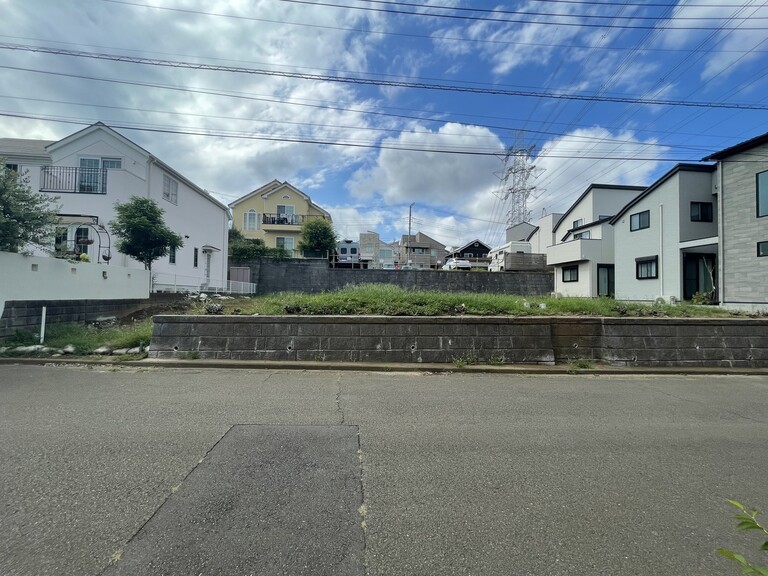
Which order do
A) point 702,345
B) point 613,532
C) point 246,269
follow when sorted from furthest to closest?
point 246,269
point 702,345
point 613,532

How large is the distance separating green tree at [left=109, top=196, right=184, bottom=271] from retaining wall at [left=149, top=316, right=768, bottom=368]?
10046mm

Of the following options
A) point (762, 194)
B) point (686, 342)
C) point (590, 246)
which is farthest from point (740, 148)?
point (686, 342)

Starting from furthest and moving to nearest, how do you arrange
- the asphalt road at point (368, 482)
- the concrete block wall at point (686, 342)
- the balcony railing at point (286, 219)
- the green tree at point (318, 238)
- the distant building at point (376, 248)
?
the distant building at point (376, 248), the balcony railing at point (286, 219), the green tree at point (318, 238), the concrete block wall at point (686, 342), the asphalt road at point (368, 482)

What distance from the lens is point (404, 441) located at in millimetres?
3863

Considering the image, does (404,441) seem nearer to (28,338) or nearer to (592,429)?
(592,429)

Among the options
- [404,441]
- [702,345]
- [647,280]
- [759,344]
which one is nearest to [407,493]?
[404,441]

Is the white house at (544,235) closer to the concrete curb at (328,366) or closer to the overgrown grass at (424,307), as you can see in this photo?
the overgrown grass at (424,307)

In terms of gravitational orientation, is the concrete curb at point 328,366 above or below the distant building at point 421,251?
below

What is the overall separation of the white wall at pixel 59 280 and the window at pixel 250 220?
27.9m

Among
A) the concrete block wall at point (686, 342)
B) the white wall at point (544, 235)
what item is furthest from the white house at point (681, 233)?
the white wall at point (544, 235)

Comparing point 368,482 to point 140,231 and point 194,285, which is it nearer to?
point 140,231

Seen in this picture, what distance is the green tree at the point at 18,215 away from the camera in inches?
322

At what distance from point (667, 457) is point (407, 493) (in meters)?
2.64

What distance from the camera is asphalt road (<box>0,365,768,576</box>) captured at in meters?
2.25
